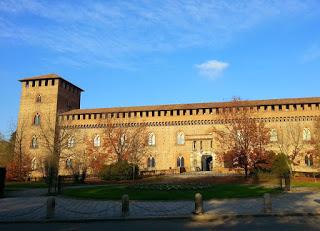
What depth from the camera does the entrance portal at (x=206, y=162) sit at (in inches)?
1738

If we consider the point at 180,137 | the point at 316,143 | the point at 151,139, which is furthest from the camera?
the point at 151,139

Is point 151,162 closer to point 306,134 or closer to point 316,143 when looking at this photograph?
point 306,134

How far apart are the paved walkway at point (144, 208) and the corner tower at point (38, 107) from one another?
104 feet

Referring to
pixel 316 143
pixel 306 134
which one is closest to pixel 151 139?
pixel 306 134

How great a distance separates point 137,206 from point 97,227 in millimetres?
4213

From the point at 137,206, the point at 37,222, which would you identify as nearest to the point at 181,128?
the point at 137,206

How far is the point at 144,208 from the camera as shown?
47.8 feet

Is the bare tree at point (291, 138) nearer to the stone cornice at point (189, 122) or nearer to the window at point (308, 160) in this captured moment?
the stone cornice at point (189, 122)

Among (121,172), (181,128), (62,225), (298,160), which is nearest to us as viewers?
(62,225)

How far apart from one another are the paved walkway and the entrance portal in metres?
26.3

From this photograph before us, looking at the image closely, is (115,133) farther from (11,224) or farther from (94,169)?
(11,224)

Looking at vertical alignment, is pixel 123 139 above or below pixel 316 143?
above

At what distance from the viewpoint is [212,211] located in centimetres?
1324

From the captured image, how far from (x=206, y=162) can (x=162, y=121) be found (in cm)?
781
